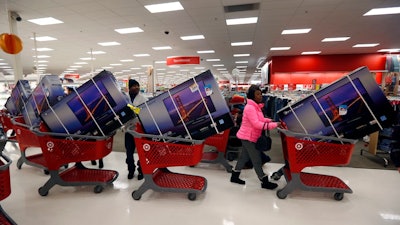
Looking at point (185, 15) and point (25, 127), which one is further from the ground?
point (185, 15)

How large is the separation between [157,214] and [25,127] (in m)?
3.01

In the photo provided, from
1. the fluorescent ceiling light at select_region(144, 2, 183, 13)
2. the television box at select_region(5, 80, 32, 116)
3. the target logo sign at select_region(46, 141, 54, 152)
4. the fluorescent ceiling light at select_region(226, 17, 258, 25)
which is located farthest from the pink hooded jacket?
the fluorescent ceiling light at select_region(226, 17, 258, 25)

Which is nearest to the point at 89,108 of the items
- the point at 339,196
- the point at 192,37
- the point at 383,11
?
the point at 339,196

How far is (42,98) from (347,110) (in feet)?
14.7

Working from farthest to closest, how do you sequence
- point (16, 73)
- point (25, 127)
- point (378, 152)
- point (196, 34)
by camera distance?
1. point (196, 34)
2. point (16, 73)
3. point (378, 152)
4. point (25, 127)

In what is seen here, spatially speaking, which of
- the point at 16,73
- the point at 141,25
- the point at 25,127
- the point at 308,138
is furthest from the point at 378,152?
the point at 16,73

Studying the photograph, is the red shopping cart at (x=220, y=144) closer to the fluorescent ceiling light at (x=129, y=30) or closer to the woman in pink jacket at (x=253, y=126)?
the woman in pink jacket at (x=253, y=126)

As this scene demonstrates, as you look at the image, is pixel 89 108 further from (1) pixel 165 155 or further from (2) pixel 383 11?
(2) pixel 383 11

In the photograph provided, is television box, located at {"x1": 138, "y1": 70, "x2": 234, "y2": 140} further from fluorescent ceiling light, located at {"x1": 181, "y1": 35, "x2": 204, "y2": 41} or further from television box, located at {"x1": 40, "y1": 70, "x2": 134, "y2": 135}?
fluorescent ceiling light, located at {"x1": 181, "y1": 35, "x2": 204, "y2": 41}

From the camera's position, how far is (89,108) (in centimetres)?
302

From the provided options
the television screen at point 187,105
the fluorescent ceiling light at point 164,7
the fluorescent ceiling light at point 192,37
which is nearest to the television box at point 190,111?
the television screen at point 187,105

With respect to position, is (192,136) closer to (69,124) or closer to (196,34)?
(69,124)

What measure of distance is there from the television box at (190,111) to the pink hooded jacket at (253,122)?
0.41 m

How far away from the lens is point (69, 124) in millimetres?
3029
